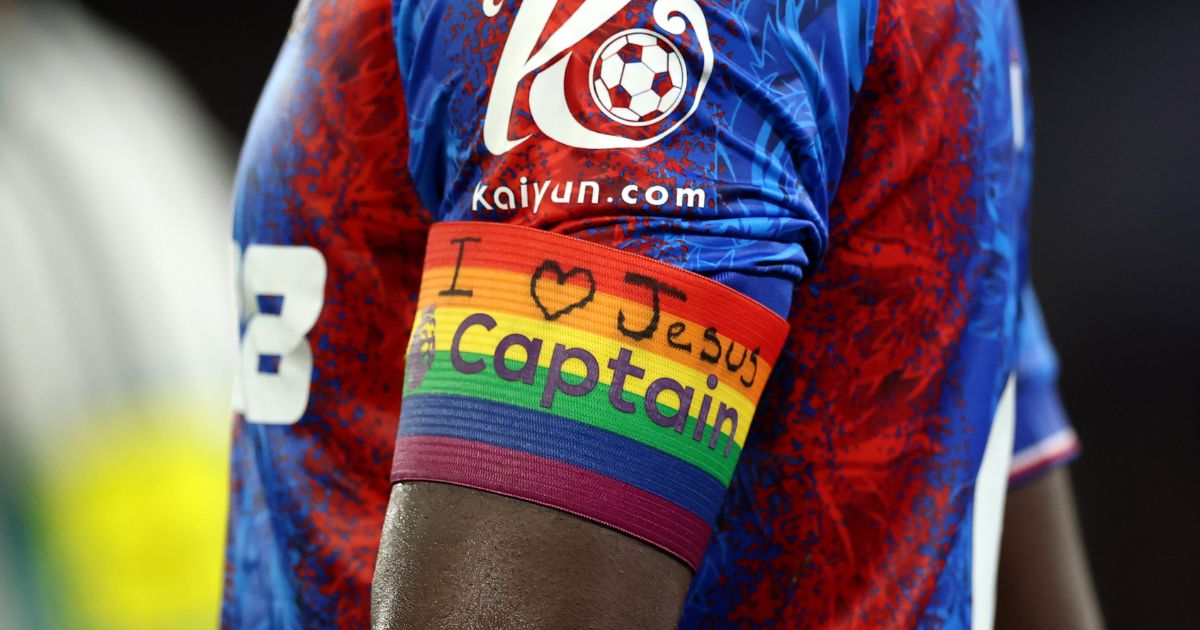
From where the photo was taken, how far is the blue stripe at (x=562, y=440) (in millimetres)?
523

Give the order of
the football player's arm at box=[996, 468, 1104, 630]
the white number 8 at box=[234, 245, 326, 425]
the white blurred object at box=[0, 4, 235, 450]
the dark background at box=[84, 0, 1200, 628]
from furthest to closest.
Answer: the dark background at box=[84, 0, 1200, 628] → the white blurred object at box=[0, 4, 235, 450] → the football player's arm at box=[996, 468, 1104, 630] → the white number 8 at box=[234, 245, 326, 425]

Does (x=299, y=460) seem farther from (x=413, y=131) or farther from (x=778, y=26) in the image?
(x=778, y=26)

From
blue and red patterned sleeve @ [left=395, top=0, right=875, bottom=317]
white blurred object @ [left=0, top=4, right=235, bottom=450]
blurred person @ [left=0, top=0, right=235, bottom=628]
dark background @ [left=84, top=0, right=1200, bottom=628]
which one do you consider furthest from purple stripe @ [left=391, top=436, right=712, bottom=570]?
dark background @ [left=84, top=0, right=1200, bottom=628]

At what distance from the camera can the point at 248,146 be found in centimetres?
79

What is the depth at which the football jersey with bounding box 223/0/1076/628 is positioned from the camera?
0.55m

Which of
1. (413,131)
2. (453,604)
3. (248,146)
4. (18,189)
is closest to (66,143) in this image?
(18,189)

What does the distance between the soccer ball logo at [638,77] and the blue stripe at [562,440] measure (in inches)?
5.8

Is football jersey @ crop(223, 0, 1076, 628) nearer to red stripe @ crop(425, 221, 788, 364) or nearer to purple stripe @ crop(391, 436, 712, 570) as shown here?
red stripe @ crop(425, 221, 788, 364)

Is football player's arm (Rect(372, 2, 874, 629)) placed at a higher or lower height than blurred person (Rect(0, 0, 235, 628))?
higher

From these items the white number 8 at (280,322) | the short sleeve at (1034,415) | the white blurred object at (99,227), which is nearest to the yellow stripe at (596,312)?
the white number 8 at (280,322)

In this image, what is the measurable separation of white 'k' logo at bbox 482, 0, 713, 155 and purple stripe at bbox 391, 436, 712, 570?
0.49 feet

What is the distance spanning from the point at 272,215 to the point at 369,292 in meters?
0.09

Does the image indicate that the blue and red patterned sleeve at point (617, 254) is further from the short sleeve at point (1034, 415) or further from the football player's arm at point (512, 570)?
the short sleeve at point (1034, 415)

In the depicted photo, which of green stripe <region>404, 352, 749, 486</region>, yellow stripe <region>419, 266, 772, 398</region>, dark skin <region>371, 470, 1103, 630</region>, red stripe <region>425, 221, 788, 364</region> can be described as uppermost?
red stripe <region>425, 221, 788, 364</region>
